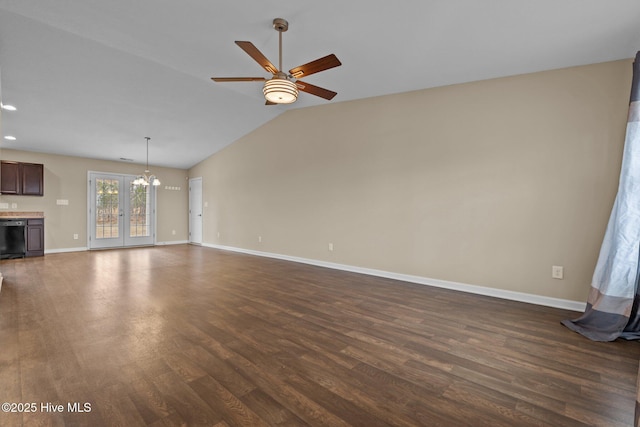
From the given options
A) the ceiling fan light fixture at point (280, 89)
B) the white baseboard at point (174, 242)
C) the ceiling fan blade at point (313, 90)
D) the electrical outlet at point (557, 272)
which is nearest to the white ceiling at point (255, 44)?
the ceiling fan blade at point (313, 90)

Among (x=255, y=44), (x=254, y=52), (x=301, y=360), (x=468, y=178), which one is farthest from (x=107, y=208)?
(x=468, y=178)

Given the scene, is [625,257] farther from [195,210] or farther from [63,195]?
[63,195]

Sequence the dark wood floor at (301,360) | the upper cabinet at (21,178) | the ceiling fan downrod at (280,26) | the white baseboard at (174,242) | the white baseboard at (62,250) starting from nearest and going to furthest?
the dark wood floor at (301,360), the ceiling fan downrod at (280,26), the upper cabinet at (21,178), the white baseboard at (62,250), the white baseboard at (174,242)

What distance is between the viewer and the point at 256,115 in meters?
6.27

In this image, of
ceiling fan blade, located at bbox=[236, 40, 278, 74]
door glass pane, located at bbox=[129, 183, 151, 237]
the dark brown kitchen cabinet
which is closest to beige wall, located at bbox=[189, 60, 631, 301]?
ceiling fan blade, located at bbox=[236, 40, 278, 74]

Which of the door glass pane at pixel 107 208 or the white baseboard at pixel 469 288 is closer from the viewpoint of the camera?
the white baseboard at pixel 469 288

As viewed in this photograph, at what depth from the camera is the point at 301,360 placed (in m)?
2.12

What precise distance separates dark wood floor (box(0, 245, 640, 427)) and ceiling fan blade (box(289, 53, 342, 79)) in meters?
2.47

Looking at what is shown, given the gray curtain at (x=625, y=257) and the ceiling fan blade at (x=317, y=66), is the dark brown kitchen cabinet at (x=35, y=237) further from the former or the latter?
the gray curtain at (x=625, y=257)

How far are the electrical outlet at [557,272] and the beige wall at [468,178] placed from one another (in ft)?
0.16

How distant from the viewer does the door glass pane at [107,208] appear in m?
7.84

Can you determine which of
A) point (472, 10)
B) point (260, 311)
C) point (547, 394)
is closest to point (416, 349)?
point (547, 394)

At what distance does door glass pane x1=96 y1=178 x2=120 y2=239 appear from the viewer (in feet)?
25.7

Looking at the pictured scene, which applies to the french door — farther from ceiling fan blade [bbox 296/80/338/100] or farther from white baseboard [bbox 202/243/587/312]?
ceiling fan blade [bbox 296/80/338/100]
